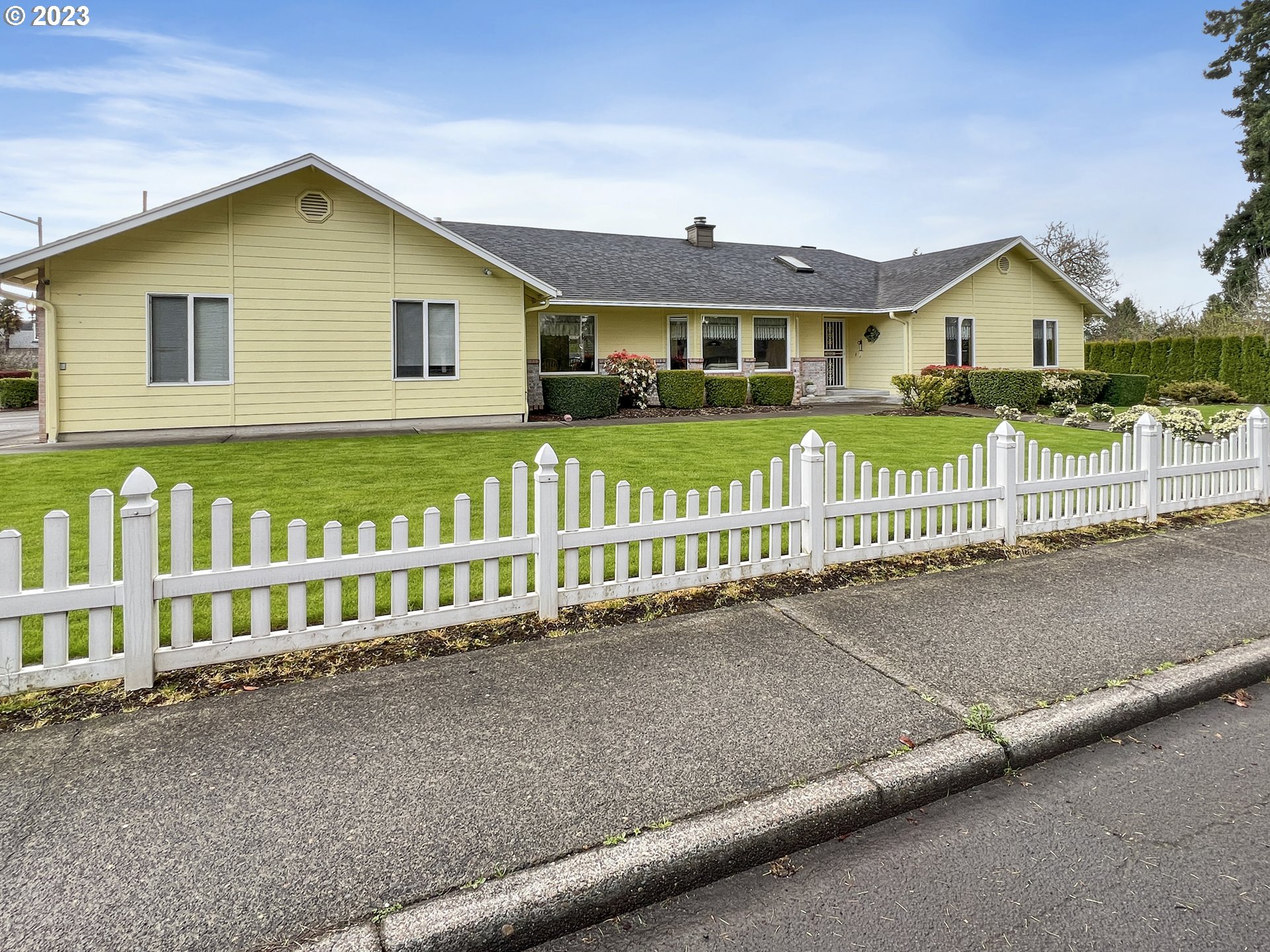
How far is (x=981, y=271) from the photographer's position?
23594 millimetres

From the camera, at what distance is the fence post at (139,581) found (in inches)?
128

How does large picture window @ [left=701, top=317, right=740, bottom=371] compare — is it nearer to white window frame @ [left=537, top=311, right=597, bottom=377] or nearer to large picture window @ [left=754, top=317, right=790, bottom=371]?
large picture window @ [left=754, top=317, right=790, bottom=371]

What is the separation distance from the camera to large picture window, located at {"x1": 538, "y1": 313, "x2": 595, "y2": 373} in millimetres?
20141

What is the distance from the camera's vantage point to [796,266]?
84.9 feet

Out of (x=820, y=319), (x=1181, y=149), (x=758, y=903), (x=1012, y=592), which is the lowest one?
(x=758, y=903)

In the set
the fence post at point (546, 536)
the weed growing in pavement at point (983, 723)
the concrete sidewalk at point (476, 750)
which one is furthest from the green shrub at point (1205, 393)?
the fence post at point (546, 536)

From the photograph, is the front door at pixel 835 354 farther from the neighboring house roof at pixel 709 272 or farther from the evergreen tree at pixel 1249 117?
the evergreen tree at pixel 1249 117

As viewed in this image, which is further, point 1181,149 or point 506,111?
point 1181,149

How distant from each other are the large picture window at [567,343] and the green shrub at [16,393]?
61.1ft

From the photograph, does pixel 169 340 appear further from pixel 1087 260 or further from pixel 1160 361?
pixel 1087 260

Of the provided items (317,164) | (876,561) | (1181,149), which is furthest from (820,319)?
(876,561)

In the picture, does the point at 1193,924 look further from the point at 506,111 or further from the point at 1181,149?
the point at 1181,149

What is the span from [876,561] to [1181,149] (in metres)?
28.4

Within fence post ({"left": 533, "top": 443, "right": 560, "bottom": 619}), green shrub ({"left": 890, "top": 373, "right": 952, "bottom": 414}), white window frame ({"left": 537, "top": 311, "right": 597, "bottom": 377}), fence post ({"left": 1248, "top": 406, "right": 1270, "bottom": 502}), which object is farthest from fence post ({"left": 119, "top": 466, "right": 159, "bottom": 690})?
green shrub ({"left": 890, "top": 373, "right": 952, "bottom": 414})
